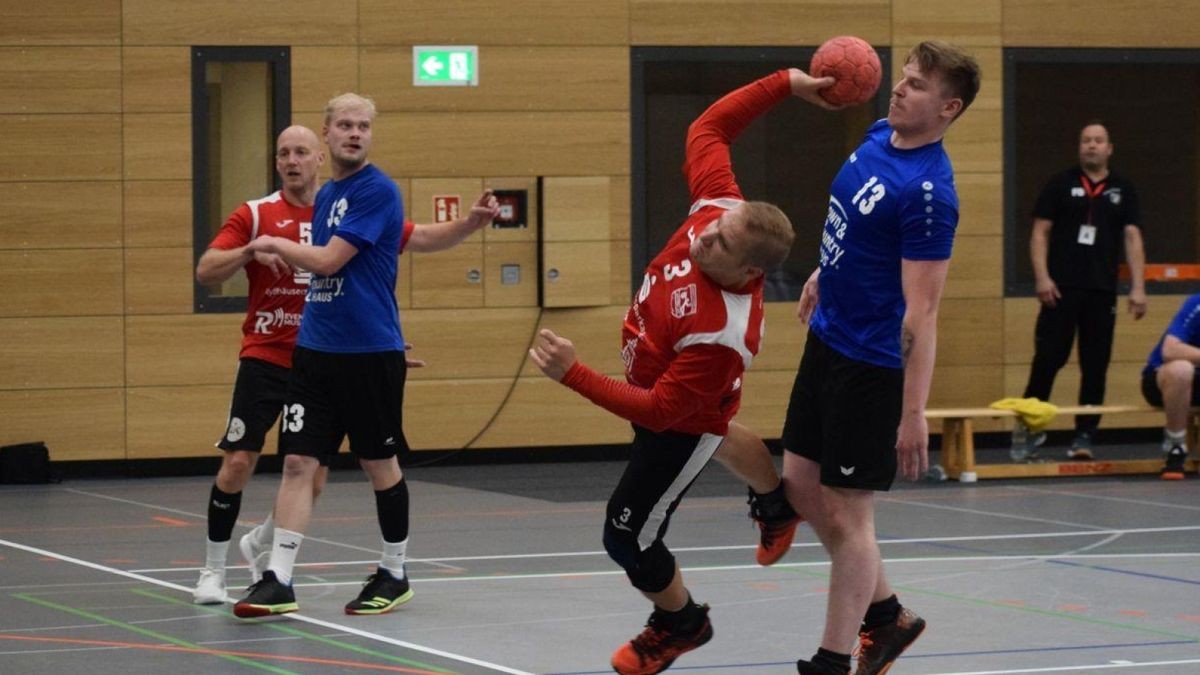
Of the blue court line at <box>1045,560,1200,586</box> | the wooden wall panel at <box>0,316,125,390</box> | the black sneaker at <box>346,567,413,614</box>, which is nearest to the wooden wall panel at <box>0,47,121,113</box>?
the wooden wall panel at <box>0,316,125,390</box>

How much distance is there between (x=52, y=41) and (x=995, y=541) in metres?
7.84

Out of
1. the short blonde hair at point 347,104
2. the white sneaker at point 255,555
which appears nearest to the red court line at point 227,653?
the white sneaker at point 255,555

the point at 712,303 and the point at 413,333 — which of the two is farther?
the point at 413,333

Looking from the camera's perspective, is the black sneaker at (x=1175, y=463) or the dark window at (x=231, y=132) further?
the dark window at (x=231, y=132)

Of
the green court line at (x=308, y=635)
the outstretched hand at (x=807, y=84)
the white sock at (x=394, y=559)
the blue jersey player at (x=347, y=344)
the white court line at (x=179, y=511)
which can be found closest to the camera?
the outstretched hand at (x=807, y=84)

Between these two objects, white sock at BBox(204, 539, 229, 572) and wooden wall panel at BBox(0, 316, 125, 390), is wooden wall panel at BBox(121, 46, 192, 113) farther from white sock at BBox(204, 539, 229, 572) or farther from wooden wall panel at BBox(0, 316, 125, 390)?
white sock at BBox(204, 539, 229, 572)

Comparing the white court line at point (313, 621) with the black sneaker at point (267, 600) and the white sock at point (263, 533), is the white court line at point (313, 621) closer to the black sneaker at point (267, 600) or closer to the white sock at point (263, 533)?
the black sneaker at point (267, 600)

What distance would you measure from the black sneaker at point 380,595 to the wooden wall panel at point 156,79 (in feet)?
24.2

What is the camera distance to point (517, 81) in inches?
622

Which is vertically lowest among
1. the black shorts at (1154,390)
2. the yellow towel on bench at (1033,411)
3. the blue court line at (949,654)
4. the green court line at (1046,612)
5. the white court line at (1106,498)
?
the blue court line at (949,654)

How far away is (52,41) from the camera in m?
15.0

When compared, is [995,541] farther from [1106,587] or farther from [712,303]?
[712,303]

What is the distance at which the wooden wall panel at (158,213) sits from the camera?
15.1 meters

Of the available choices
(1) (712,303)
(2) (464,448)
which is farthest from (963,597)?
(2) (464,448)
